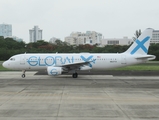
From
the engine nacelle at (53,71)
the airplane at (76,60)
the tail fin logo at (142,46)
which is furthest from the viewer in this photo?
the tail fin logo at (142,46)

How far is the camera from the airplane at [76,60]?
29.0m

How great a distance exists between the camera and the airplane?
29031 millimetres

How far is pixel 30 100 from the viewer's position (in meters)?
13.5

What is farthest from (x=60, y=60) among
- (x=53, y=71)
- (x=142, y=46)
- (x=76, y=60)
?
(x=142, y=46)

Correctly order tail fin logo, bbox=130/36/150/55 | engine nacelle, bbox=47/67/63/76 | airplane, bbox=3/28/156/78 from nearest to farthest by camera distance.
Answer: engine nacelle, bbox=47/67/63/76
airplane, bbox=3/28/156/78
tail fin logo, bbox=130/36/150/55

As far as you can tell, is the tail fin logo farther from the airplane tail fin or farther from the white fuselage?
Result: the white fuselage

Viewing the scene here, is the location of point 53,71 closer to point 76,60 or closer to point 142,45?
point 76,60

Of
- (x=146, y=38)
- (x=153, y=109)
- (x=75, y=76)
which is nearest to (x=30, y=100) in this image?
(x=153, y=109)

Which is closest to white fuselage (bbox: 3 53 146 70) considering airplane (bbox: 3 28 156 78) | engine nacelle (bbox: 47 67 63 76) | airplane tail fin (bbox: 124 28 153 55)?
airplane (bbox: 3 28 156 78)

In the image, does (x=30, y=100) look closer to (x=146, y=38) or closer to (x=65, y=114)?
(x=65, y=114)

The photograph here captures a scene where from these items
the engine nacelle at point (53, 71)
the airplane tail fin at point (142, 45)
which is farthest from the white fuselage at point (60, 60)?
the engine nacelle at point (53, 71)

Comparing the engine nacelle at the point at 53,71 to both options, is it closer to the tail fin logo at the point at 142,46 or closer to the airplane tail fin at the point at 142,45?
the airplane tail fin at the point at 142,45

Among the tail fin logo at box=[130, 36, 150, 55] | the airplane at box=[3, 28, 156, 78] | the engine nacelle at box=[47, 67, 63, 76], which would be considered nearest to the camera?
the engine nacelle at box=[47, 67, 63, 76]

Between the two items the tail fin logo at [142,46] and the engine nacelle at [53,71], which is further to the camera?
the tail fin logo at [142,46]
